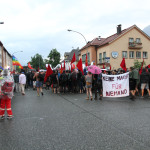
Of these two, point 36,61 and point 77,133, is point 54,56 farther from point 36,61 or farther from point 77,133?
point 77,133

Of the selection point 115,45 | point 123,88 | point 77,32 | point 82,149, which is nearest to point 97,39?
point 115,45

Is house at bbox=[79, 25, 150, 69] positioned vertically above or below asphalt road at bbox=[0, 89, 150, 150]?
above

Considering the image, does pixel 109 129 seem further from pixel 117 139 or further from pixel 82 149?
pixel 82 149

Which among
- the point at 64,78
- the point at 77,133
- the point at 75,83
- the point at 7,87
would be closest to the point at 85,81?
the point at 75,83

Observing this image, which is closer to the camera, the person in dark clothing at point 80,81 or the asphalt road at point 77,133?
the asphalt road at point 77,133

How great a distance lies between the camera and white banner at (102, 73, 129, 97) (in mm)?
12750

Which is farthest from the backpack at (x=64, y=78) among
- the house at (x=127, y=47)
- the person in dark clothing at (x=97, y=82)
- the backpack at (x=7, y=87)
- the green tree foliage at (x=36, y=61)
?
the green tree foliage at (x=36, y=61)

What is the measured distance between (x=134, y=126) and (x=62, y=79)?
11.3 m

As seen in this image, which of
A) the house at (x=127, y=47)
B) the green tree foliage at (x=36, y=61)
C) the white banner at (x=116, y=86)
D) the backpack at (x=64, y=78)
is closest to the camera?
the white banner at (x=116, y=86)

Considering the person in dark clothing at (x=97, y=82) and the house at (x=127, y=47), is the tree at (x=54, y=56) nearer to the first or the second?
the house at (x=127, y=47)

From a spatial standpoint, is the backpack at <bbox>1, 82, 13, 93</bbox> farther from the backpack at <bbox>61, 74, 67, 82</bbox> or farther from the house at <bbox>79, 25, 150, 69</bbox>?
the house at <bbox>79, 25, 150, 69</bbox>

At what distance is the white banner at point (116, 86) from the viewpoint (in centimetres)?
1275

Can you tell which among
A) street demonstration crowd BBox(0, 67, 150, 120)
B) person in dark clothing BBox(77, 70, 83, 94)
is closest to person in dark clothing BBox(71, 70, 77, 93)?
street demonstration crowd BBox(0, 67, 150, 120)

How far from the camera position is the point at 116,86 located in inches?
505
